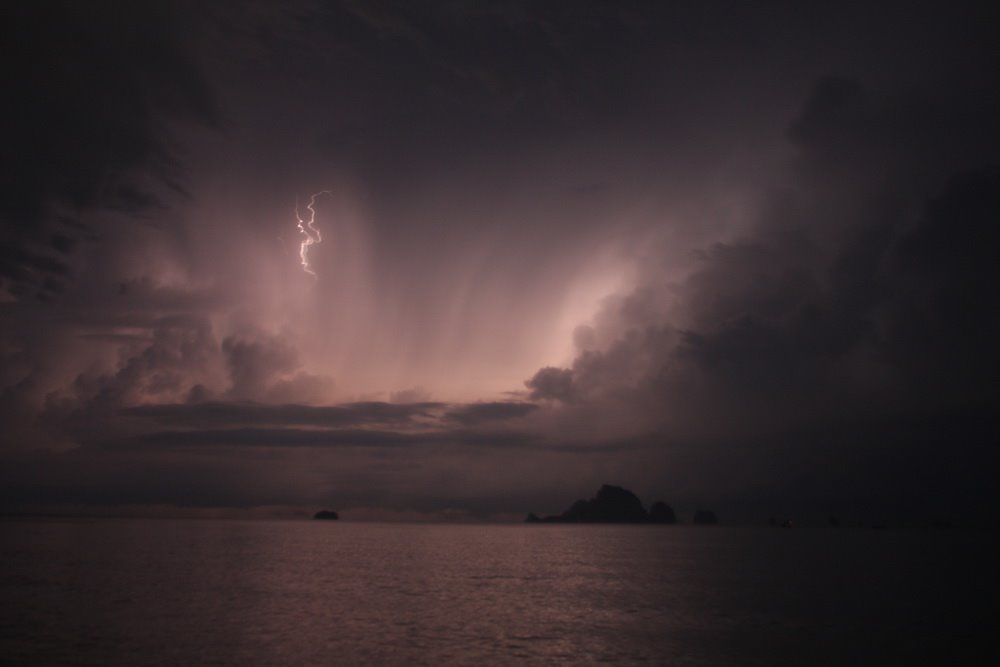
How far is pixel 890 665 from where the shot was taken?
3788 centimetres

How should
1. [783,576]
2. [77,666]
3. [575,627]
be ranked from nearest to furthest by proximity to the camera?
[77,666], [575,627], [783,576]

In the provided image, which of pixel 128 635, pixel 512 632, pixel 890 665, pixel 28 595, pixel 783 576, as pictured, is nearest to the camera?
pixel 890 665

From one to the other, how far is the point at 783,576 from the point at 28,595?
92.3 meters

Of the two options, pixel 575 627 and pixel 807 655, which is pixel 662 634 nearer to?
pixel 575 627

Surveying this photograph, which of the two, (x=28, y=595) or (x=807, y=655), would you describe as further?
(x=28, y=595)

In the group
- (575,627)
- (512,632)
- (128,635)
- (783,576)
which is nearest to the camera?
(128,635)

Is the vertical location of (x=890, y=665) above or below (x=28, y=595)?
below

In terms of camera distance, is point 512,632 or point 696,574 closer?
point 512,632

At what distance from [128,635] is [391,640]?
687 inches

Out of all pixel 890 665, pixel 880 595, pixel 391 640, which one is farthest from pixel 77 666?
pixel 880 595

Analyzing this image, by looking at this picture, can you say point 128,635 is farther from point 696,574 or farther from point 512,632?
point 696,574

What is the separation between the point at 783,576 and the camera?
93875 millimetres

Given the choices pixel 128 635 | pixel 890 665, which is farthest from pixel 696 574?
pixel 128 635

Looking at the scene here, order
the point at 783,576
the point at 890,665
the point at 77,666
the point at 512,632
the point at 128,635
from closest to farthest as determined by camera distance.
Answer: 1. the point at 77,666
2. the point at 890,665
3. the point at 128,635
4. the point at 512,632
5. the point at 783,576
